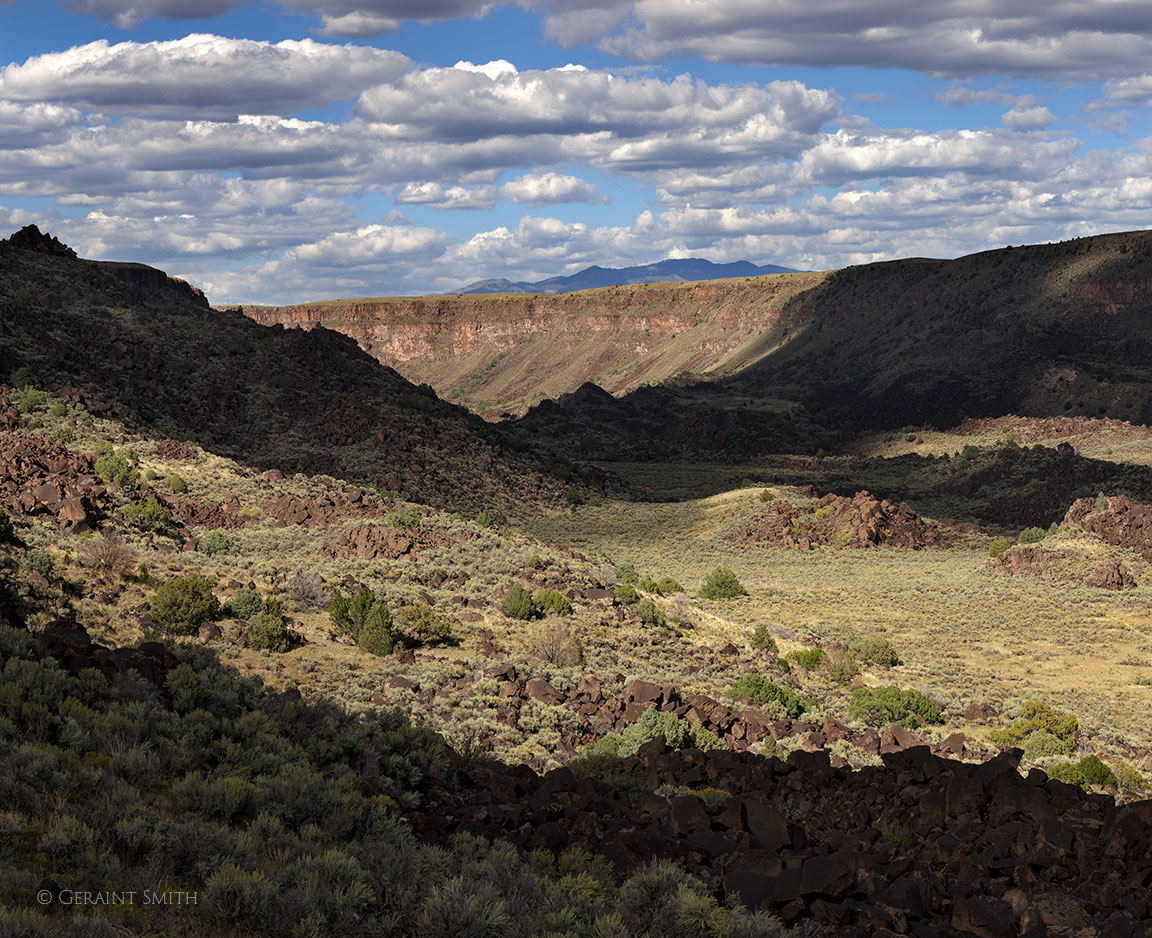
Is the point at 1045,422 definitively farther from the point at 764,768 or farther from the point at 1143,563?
the point at 764,768

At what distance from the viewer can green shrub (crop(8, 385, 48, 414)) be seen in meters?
39.4

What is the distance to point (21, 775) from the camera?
9.12m

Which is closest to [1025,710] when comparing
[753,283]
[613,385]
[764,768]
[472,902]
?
[764,768]

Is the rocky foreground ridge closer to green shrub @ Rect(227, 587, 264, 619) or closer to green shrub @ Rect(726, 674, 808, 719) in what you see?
green shrub @ Rect(726, 674, 808, 719)

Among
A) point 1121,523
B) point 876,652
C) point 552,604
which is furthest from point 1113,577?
point 552,604

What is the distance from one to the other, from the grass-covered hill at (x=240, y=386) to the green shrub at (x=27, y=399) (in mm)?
1432

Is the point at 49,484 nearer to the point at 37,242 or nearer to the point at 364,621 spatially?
the point at 364,621

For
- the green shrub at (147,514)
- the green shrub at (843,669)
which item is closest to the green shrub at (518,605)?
the green shrub at (843,669)

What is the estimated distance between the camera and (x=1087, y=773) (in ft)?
56.3

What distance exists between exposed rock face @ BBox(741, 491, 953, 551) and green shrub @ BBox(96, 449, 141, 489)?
96.4 ft

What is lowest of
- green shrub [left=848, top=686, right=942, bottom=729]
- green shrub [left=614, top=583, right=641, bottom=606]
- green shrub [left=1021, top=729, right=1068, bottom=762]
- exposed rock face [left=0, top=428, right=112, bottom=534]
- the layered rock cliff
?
green shrub [left=1021, top=729, right=1068, bottom=762]

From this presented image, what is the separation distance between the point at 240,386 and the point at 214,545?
27223 millimetres

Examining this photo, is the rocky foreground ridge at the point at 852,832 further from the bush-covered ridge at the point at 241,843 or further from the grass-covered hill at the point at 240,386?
the grass-covered hill at the point at 240,386

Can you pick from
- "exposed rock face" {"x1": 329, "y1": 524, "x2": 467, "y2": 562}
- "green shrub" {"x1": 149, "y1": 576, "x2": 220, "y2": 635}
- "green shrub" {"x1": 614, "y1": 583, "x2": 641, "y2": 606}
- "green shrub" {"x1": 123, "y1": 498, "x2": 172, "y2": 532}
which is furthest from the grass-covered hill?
"green shrub" {"x1": 149, "y1": 576, "x2": 220, "y2": 635}
